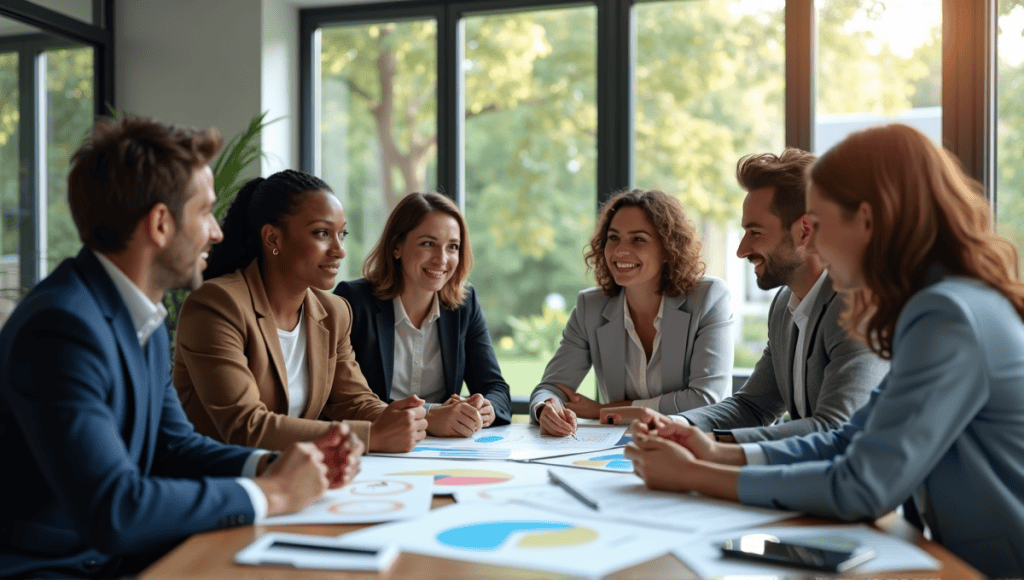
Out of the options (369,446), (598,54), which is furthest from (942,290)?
(598,54)

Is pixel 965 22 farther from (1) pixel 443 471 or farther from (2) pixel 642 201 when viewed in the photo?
(1) pixel 443 471

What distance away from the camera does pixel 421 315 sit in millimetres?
3025

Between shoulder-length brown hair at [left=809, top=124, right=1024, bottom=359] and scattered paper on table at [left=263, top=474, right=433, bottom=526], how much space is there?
90 cm

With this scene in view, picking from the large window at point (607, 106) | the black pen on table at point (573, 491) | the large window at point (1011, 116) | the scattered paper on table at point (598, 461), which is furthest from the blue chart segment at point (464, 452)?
the large window at point (1011, 116)

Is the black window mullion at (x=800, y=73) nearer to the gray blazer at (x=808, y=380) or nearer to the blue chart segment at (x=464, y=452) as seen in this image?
the gray blazer at (x=808, y=380)

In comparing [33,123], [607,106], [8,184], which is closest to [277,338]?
[607,106]

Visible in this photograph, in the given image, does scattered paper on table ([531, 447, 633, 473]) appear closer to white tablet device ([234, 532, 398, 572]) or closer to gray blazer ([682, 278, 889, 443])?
gray blazer ([682, 278, 889, 443])

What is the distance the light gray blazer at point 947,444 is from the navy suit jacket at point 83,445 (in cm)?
95

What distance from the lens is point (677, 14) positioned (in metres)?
4.93

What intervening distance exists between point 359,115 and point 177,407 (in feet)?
11.1

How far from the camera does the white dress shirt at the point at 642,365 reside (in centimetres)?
281

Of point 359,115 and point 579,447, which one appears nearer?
point 579,447

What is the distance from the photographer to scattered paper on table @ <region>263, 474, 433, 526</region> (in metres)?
1.31

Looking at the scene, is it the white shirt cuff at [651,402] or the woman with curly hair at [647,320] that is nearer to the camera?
the white shirt cuff at [651,402]
